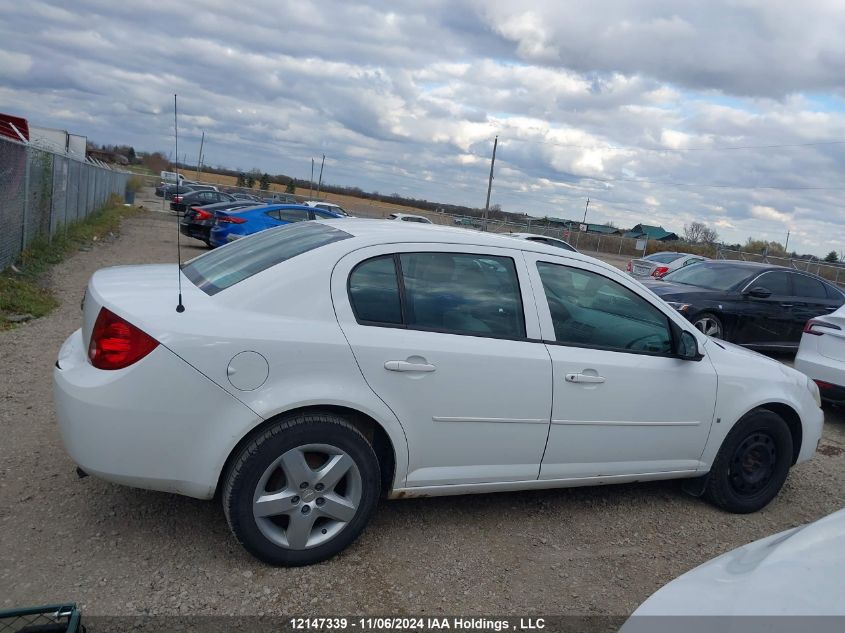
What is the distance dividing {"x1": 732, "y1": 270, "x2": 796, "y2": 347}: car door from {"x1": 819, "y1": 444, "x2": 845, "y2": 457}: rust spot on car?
3.50m

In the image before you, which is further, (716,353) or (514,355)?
(716,353)

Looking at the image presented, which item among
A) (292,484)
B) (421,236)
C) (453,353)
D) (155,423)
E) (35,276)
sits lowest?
(35,276)

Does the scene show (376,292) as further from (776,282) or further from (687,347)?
(776,282)

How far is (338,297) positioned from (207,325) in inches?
24.5

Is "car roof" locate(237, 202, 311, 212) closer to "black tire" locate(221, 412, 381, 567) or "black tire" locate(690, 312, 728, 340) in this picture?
"black tire" locate(690, 312, 728, 340)

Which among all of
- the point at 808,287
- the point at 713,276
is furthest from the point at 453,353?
the point at 808,287

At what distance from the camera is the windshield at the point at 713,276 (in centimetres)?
1003

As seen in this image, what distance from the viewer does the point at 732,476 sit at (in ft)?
14.5

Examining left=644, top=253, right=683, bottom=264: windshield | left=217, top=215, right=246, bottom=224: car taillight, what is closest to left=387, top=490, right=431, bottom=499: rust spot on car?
left=217, top=215, right=246, bottom=224: car taillight

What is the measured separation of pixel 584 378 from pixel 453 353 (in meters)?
0.82

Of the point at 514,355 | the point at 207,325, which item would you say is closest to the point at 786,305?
the point at 514,355

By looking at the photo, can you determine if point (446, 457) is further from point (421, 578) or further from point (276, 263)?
point (276, 263)

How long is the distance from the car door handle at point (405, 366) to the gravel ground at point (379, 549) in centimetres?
99

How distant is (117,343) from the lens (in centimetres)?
297
